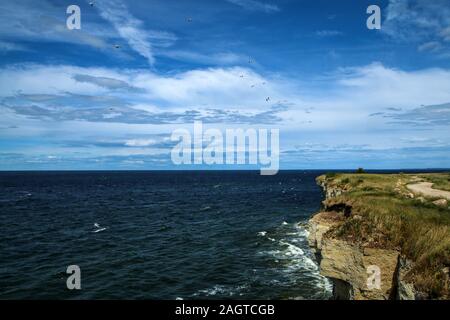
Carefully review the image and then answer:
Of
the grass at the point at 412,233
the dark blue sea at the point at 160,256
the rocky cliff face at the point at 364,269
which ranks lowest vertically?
the dark blue sea at the point at 160,256

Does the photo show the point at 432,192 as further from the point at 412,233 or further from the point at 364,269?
the point at 364,269

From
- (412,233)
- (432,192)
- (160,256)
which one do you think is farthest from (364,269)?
(160,256)

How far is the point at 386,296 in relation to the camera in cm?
1689

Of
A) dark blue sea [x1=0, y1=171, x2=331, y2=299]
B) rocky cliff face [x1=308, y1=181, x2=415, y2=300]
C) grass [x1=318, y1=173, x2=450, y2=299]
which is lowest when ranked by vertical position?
dark blue sea [x1=0, y1=171, x2=331, y2=299]

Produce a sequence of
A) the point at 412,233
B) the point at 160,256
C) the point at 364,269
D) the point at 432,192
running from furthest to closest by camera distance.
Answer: the point at 160,256
the point at 432,192
the point at 364,269
the point at 412,233

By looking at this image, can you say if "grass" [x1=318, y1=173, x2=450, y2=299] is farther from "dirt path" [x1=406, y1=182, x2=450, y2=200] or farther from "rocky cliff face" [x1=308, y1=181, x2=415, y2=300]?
"dirt path" [x1=406, y1=182, x2=450, y2=200]

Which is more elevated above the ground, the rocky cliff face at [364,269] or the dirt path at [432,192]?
the dirt path at [432,192]

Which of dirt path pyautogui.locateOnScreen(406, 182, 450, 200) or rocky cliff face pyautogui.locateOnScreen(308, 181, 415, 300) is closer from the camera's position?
rocky cliff face pyautogui.locateOnScreen(308, 181, 415, 300)

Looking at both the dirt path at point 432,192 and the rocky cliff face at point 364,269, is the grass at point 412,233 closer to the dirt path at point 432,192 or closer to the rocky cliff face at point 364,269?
the rocky cliff face at point 364,269

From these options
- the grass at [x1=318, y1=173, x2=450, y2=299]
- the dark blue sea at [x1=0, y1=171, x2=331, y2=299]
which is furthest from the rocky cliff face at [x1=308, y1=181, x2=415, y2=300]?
the dark blue sea at [x1=0, y1=171, x2=331, y2=299]

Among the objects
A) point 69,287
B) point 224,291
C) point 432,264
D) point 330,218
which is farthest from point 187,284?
point 432,264

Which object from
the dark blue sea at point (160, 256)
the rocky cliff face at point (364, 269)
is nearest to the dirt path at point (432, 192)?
the dark blue sea at point (160, 256)

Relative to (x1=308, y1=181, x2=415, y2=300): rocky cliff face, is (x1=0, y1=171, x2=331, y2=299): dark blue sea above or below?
below

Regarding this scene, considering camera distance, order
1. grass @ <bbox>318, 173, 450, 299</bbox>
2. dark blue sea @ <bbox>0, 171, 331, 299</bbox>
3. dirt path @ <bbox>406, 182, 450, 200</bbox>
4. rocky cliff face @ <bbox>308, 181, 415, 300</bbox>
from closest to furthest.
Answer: grass @ <bbox>318, 173, 450, 299</bbox>, rocky cliff face @ <bbox>308, 181, 415, 300</bbox>, dark blue sea @ <bbox>0, 171, 331, 299</bbox>, dirt path @ <bbox>406, 182, 450, 200</bbox>
